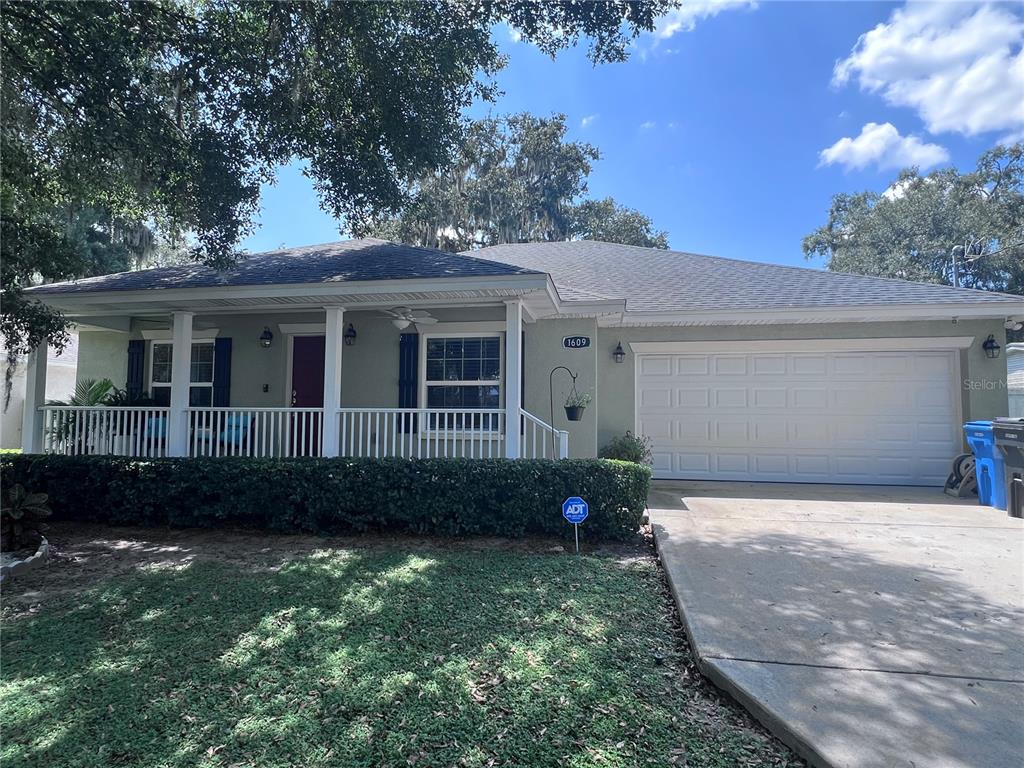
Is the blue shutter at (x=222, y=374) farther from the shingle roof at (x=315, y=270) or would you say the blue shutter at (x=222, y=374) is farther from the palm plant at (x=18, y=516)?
the palm plant at (x=18, y=516)

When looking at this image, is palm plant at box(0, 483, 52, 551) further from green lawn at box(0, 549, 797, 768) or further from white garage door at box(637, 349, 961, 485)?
white garage door at box(637, 349, 961, 485)

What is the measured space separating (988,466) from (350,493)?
335 inches

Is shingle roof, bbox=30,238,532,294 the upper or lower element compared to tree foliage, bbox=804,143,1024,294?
lower

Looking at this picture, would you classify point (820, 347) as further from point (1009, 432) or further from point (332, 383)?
point (332, 383)

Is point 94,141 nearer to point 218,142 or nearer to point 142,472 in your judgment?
point 218,142

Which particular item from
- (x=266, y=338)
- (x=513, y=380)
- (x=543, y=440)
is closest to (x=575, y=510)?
(x=513, y=380)

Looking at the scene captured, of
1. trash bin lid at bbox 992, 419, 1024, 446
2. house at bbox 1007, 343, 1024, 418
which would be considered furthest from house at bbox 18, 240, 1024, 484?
trash bin lid at bbox 992, 419, 1024, 446

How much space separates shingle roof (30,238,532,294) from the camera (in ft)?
21.3

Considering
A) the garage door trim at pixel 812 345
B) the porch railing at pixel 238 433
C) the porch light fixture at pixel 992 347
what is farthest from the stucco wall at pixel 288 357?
the porch light fixture at pixel 992 347

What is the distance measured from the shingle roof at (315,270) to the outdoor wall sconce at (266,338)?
4.20 ft

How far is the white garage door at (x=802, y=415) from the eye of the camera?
8.47 meters

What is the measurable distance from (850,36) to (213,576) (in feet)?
41.4

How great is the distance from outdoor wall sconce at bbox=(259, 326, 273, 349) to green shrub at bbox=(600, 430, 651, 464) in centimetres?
605

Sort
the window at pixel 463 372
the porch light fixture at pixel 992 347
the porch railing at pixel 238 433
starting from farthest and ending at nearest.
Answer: the window at pixel 463 372
the porch light fixture at pixel 992 347
the porch railing at pixel 238 433
